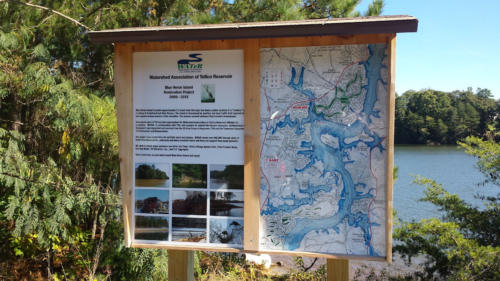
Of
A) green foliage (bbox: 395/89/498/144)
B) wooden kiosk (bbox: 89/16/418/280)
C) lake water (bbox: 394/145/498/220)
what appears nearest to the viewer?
wooden kiosk (bbox: 89/16/418/280)

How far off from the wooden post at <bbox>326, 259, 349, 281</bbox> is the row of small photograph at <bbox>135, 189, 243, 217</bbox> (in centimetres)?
81

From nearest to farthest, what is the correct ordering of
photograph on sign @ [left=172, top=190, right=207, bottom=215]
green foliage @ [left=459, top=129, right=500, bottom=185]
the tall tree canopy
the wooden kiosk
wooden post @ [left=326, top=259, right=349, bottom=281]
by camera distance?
the wooden kiosk < photograph on sign @ [left=172, top=190, right=207, bottom=215] < wooden post @ [left=326, top=259, right=349, bottom=281] < the tall tree canopy < green foliage @ [left=459, top=129, right=500, bottom=185]

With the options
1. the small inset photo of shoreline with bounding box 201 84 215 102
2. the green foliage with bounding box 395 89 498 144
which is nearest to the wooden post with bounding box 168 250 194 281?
the small inset photo of shoreline with bounding box 201 84 215 102

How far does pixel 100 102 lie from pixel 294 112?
2.58m

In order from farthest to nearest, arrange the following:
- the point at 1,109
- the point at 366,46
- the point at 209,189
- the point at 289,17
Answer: the point at 289,17 < the point at 1,109 < the point at 209,189 < the point at 366,46

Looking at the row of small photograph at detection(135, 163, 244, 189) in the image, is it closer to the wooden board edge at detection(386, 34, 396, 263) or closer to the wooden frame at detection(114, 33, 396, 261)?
the wooden frame at detection(114, 33, 396, 261)

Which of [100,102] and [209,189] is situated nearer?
A: [209,189]

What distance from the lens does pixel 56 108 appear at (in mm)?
3566

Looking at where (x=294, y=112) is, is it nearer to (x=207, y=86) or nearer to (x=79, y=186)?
(x=207, y=86)

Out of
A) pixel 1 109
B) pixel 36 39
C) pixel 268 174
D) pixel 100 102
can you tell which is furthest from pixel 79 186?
pixel 268 174

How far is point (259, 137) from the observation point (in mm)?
2459

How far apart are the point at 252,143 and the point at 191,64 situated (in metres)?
0.71

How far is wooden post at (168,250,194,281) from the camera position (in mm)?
2930

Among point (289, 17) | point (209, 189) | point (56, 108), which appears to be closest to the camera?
point (209, 189)
